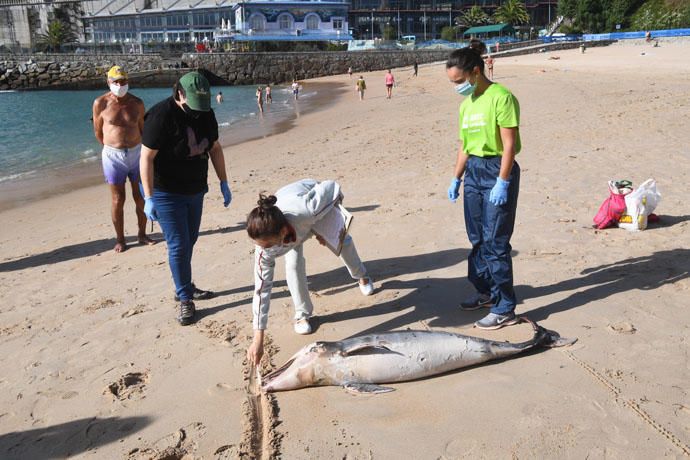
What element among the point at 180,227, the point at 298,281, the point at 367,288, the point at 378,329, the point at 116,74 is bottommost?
the point at 378,329

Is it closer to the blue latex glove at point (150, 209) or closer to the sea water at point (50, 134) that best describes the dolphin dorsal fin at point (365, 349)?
the blue latex glove at point (150, 209)

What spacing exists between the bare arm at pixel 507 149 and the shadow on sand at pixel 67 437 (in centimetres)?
278

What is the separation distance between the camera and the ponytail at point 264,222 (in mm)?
3441

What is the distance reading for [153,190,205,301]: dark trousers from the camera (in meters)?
4.66

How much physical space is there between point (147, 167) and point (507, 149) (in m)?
2.72

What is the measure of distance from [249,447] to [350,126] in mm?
15610

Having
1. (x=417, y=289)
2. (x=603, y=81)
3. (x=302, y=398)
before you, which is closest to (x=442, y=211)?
(x=417, y=289)

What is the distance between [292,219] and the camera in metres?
3.89

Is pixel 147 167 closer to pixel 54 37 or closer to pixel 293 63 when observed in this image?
pixel 293 63

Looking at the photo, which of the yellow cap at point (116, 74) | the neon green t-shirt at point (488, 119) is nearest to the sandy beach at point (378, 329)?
the neon green t-shirt at point (488, 119)

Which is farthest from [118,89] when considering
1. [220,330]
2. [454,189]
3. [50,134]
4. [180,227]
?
[50,134]

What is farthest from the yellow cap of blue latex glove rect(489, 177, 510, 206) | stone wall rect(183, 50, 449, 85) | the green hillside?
the green hillside

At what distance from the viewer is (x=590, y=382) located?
349 centimetres

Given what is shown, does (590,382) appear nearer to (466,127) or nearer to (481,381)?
(481,381)
